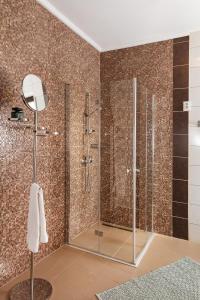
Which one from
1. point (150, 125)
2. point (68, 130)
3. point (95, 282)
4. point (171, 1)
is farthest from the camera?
point (150, 125)

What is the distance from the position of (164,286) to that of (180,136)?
1.60 metres

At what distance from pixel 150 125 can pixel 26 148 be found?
4.83ft

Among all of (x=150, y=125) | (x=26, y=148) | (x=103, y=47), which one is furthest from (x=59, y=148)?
(x=103, y=47)

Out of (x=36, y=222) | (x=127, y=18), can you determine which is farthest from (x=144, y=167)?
(x=127, y=18)

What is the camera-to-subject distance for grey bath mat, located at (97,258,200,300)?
178cm

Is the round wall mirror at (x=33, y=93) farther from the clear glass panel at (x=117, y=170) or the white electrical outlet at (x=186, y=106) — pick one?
the white electrical outlet at (x=186, y=106)

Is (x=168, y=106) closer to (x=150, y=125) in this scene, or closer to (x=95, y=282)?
(x=150, y=125)

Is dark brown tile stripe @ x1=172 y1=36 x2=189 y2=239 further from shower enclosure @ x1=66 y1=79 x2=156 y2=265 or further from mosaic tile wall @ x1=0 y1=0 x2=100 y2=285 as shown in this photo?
mosaic tile wall @ x1=0 y1=0 x2=100 y2=285

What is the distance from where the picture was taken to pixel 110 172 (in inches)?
104

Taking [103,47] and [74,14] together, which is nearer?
[74,14]

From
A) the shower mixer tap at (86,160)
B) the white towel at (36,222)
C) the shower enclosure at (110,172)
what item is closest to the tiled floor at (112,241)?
the shower enclosure at (110,172)

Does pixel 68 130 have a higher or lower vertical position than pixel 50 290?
higher

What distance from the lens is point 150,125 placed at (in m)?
2.77

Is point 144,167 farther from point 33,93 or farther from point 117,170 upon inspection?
point 33,93
